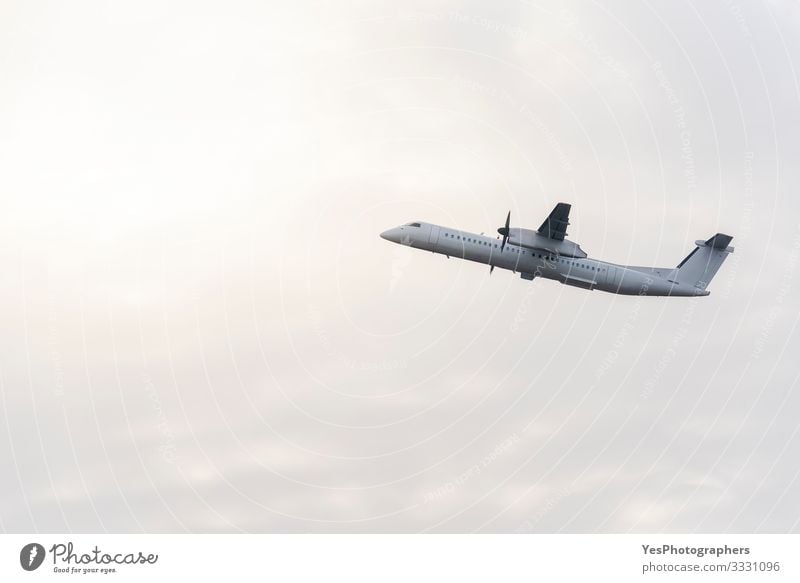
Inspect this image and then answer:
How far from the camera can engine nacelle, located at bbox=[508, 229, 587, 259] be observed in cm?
9162

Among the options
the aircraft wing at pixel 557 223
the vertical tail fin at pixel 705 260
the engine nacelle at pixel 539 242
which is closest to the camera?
the aircraft wing at pixel 557 223

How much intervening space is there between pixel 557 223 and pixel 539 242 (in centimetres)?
219

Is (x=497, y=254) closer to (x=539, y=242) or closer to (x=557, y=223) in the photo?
(x=539, y=242)

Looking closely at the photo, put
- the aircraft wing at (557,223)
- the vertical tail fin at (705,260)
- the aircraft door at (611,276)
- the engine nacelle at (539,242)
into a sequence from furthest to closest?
the vertical tail fin at (705,260) → the aircraft door at (611,276) → the engine nacelle at (539,242) → the aircraft wing at (557,223)

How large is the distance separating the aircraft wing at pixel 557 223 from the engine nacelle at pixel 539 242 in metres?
0.43

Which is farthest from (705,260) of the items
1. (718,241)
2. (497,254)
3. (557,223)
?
(497,254)

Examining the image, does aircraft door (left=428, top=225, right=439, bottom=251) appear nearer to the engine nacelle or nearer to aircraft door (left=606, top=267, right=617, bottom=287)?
the engine nacelle

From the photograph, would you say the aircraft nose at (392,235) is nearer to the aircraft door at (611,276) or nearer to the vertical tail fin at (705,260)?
the aircraft door at (611,276)

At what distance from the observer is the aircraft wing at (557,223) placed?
90438mm

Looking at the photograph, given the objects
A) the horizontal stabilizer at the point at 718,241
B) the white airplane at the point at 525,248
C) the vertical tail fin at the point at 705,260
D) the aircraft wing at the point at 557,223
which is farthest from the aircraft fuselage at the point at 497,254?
the horizontal stabilizer at the point at 718,241

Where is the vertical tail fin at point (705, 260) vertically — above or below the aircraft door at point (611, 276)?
above

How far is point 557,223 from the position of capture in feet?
300
